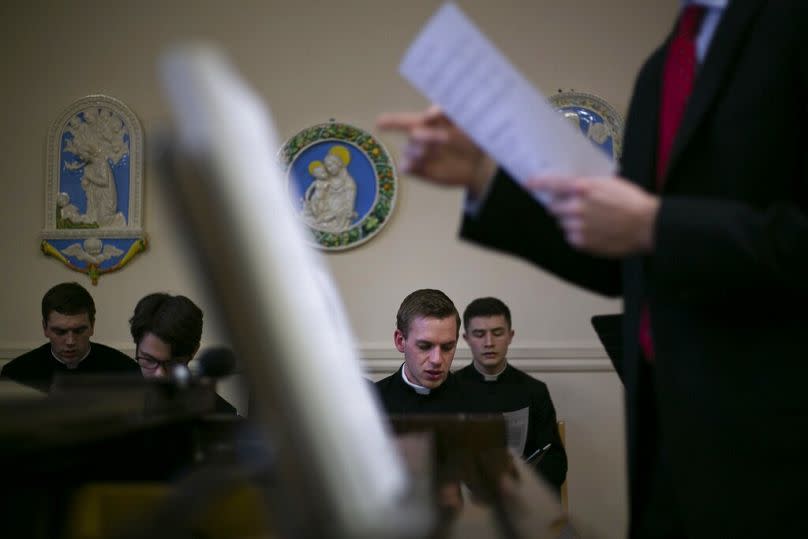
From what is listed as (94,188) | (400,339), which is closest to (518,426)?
(400,339)

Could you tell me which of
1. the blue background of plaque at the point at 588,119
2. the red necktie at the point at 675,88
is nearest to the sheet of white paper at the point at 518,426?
the blue background of plaque at the point at 588,119

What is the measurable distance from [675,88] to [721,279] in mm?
316

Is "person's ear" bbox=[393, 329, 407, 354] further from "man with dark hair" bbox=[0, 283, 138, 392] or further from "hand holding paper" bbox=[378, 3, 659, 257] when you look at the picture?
"hand holding paper" bbox=[378, 3, 659, 257]

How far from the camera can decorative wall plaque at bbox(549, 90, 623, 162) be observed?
4.32 m

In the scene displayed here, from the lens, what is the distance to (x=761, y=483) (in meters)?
0.80

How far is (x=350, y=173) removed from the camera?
445 cm

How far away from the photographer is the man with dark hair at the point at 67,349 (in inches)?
141

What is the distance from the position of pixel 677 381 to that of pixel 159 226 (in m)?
4.15

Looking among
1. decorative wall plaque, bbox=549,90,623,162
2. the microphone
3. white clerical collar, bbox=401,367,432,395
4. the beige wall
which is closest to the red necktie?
the microphone

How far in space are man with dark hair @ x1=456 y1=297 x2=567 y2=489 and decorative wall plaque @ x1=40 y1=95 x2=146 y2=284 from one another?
2102mm

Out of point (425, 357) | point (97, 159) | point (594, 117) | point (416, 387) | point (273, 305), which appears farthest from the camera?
point (97, 159)

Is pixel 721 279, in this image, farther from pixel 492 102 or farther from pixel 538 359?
pixel 538 359

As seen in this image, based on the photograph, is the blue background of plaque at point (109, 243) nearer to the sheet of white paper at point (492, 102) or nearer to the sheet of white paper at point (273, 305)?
the sheet of white paper at point (492, 102)

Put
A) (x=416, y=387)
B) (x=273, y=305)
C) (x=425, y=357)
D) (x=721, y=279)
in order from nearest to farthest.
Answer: (x=273, y=305) → (x=721, y=279) → (x=425, y=357) → (x=416, y=387)
